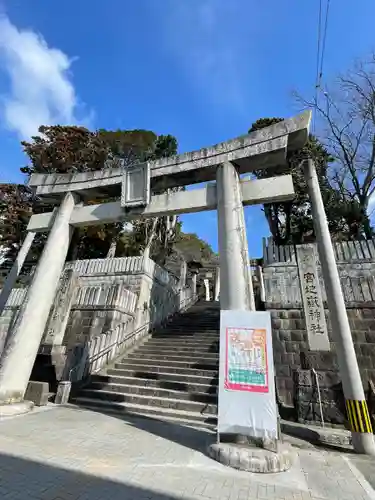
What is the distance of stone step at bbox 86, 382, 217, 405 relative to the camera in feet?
21.4

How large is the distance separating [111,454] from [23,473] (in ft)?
3.59

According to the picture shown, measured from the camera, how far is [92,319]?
405 inches

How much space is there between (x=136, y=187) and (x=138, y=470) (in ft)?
18.9

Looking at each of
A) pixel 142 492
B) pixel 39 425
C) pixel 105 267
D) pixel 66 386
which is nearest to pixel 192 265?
pixel 105 267

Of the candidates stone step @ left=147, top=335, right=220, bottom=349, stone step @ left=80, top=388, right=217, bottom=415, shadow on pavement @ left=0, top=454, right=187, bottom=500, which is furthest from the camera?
stone step @ left=147, top=335, right=220, bottom=349

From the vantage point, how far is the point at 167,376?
7648 mm

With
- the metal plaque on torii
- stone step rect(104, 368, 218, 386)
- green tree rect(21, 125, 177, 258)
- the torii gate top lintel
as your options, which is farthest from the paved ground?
green tree rect(21, 125, 177, 258)

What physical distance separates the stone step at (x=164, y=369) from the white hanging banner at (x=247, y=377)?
3963 mm

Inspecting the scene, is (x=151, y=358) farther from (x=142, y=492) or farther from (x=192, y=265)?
(x=192, y=265)

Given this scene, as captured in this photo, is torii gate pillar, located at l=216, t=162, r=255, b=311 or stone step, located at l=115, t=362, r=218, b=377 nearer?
torii gate pillar, located at l=216, t=162, r=255, b=311

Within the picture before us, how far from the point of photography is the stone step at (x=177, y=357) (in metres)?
8.43

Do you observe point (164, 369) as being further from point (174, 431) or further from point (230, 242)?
point (230, 242)

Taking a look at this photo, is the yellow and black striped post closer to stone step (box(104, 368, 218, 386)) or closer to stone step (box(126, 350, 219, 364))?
stone step (box(104, 368, 218, 386))

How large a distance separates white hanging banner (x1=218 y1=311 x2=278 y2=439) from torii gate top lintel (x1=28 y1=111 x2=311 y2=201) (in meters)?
3.63
